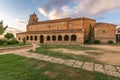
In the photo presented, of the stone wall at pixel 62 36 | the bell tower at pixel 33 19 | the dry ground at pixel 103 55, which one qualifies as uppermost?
the bell tower at pixel 33 19

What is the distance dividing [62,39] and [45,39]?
6.54 meters

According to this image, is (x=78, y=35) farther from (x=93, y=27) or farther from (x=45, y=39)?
(x=45, y=39)

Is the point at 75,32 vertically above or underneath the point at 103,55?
above

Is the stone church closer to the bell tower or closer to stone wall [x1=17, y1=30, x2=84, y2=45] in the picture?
stone wall [x1=17, y1=30, x2=84, y2=45]

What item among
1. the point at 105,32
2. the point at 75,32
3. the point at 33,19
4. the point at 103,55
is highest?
the point at 33,19

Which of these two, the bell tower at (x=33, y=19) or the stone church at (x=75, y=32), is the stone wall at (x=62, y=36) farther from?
the bell tower at (x=33, y=19)

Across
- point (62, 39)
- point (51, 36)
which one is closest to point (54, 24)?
point (51, 36)

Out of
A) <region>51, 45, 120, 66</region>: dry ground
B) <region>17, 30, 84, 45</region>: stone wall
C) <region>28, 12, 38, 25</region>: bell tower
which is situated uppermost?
Result: <region>28, 12, 38, 25</region>: bell tower

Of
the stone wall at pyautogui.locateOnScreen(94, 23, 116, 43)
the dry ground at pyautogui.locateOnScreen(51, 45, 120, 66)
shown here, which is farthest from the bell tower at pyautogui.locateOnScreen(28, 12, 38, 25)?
the dry ground at pyautogui.locateOnScreen(51, 45, 120, 66)

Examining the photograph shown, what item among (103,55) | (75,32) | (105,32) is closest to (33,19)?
(75,32)

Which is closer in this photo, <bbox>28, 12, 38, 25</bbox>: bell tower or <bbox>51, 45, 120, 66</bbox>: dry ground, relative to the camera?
<bbox>51, 45, 120, 66</bbox>: dry ground

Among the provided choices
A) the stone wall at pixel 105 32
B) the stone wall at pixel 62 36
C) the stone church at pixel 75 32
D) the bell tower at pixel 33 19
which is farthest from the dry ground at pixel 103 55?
the bell tower at pixel 33 19

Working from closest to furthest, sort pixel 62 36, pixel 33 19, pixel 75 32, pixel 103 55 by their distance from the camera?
1. pixel 103 55
2. pixel 75 32
3. pixel 62 36
4. pixel 33 19

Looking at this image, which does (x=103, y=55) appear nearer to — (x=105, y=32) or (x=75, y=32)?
(x=75, y=32)
